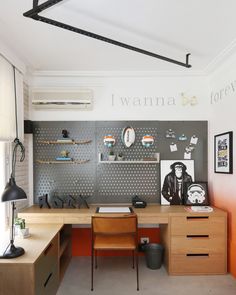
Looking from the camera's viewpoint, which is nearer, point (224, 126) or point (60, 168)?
point (224, 126)

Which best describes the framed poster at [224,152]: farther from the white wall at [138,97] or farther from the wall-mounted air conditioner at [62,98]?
the wall-mounted air conditioner at [62,98]

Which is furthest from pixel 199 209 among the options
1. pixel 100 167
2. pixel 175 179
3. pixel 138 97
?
pixel 138 97

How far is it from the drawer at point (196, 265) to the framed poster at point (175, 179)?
0.75m

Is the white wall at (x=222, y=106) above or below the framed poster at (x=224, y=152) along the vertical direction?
above

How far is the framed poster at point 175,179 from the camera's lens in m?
3.48

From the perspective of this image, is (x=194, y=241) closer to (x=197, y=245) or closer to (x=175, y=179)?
(x=197, y=245)

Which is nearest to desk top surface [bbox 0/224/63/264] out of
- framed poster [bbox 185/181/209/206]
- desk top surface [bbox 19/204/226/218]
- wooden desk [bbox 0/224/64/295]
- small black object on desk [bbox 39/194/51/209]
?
wooden desk [bbox 0/224/64/295]

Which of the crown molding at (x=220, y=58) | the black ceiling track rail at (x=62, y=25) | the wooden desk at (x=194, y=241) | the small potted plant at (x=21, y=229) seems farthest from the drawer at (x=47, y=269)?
the crown molding at (x=220, y=58)

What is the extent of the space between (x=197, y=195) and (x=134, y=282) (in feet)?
4.44

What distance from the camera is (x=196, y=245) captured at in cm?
295

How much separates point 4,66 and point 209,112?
8.71 ft

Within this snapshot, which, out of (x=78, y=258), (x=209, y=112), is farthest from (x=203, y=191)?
(x=78, y=258)

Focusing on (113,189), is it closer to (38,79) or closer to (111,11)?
(38,79)

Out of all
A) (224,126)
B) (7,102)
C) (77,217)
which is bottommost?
(77,217)
